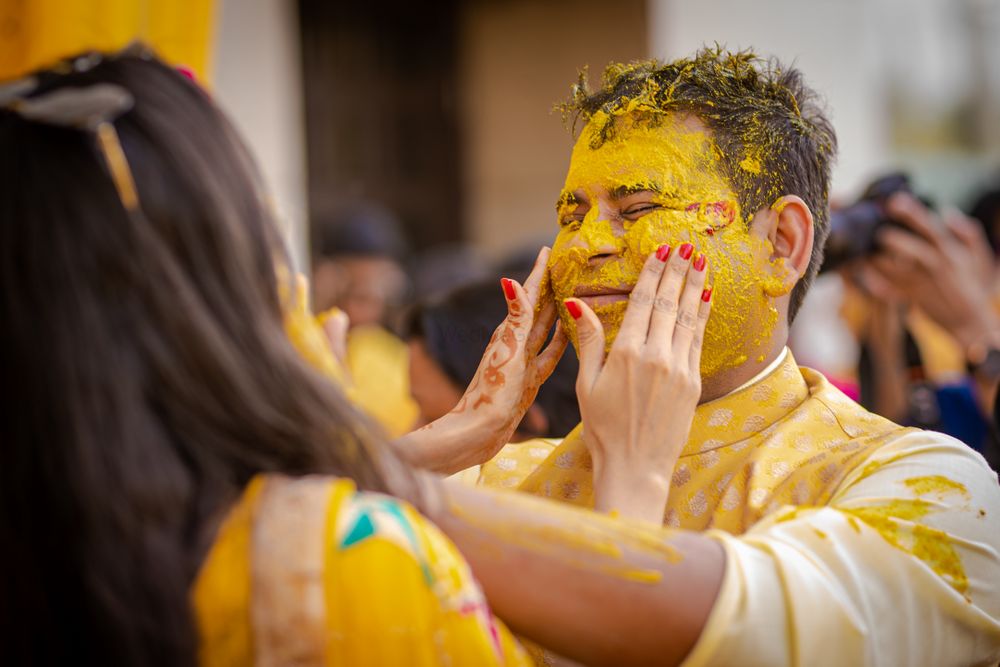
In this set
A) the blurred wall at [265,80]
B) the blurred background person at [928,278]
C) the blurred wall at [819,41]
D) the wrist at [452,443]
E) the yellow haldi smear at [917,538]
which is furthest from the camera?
the blurred wall at [819,41]

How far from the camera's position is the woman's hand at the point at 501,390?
187cm

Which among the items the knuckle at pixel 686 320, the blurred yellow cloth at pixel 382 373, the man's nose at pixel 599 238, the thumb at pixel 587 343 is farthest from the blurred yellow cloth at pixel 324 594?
the blurred yellow cloth at pixel 382 373

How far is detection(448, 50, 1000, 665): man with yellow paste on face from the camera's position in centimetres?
153

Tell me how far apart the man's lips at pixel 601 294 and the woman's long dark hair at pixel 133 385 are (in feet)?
2.27

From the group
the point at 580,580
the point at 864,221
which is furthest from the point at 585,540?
the point at 864,221

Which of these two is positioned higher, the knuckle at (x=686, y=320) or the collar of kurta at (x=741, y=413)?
the knuckle at (x=686, y=320)

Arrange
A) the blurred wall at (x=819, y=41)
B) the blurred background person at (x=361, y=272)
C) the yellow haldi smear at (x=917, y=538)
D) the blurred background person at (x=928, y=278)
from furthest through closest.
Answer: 1. the blurred wall at (x=819, y=41)
2. the blurred background person at (x=361, y=272)
3. the blurred background person at (x=928, y=278)
4. the yellow haldi smear at (x=917, y=538)

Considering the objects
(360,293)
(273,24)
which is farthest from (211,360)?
(273,24)

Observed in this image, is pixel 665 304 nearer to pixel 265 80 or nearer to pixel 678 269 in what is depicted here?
pixel 678 269

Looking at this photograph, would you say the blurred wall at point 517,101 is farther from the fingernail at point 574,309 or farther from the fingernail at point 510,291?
the fingernail at point 574,309

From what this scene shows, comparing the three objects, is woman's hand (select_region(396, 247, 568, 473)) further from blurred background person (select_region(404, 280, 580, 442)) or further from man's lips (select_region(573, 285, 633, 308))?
blurred background person (select_region(404, 280, 580, 442))

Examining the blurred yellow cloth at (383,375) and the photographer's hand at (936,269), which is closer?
the photographer's hand at (936,269)

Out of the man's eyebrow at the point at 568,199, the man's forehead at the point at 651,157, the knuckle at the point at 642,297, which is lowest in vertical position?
the knuckle at the point at 642,297

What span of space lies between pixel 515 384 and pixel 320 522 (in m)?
0.79
